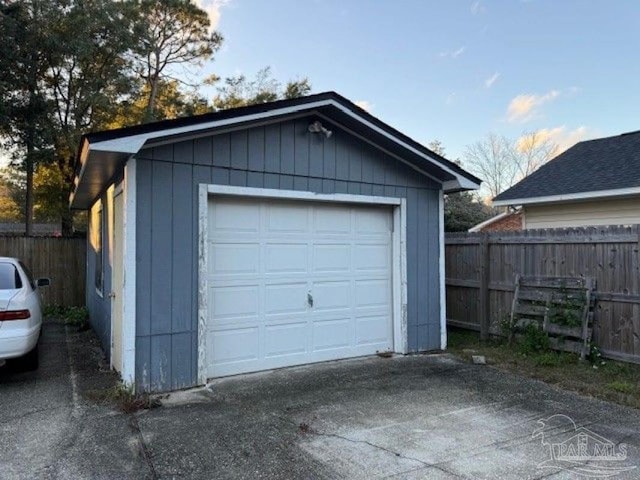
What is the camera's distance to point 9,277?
5551mm

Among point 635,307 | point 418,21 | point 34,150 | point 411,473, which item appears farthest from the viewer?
point 34,150

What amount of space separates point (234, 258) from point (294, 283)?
3.00 ft

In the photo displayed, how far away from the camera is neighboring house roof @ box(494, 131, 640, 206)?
8.70m

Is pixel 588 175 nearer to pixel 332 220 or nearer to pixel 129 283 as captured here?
pixel 332 220

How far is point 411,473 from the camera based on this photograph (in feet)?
10.5

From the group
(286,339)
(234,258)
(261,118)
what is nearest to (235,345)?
(286,339)

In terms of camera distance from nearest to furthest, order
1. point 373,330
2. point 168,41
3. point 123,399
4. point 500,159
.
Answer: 1. point 123,399
2. point 373,330
3. point 168,41
4. point 500,159

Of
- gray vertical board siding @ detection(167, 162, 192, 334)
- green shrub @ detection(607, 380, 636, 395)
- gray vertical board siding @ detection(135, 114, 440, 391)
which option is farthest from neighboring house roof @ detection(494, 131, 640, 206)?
gray vertical board siding @ detection(167, 162, 192, 334)

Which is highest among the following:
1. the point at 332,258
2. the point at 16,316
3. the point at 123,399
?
the point at 332,258

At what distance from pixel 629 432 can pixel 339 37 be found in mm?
10336

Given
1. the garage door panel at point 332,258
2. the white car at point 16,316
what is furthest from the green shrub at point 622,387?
the white car at point 16,316

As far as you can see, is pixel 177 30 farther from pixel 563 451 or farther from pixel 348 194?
pixel 563 451

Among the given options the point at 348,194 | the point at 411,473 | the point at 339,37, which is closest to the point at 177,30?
the point at 339,37

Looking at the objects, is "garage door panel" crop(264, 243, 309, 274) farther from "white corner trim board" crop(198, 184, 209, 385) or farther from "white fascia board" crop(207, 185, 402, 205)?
"white corner trim board" crop(198, 184, 209, 385)
